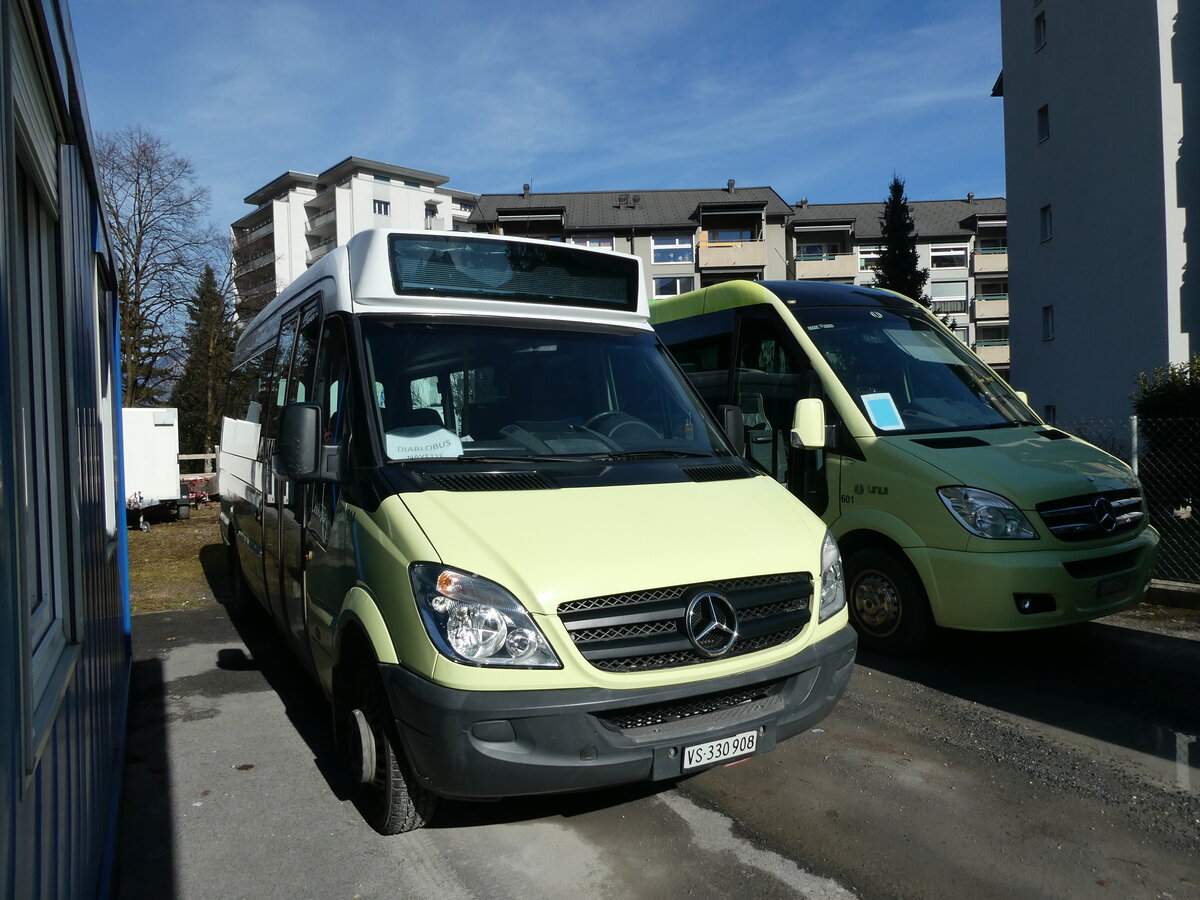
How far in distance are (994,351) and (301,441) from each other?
205ft

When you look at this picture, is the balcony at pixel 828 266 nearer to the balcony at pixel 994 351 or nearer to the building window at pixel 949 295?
the building window at pixel 949 295

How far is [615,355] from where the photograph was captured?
188 inches

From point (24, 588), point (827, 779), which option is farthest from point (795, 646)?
point (24, 588)

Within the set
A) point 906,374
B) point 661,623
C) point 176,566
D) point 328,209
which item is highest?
point 328,209

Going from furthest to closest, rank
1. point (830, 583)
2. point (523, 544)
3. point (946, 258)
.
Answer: point (946, 258)
point (830, 583)
point (523, 544)

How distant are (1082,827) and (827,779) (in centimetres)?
106

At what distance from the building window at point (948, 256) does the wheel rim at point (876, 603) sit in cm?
6398

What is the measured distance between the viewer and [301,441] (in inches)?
149

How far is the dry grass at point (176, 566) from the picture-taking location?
30.8 ft

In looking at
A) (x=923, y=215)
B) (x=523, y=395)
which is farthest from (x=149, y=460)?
(x=923, y=215)

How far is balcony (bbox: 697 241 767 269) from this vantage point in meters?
55.6

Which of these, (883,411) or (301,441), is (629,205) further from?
(301,441)

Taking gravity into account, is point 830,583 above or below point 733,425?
below

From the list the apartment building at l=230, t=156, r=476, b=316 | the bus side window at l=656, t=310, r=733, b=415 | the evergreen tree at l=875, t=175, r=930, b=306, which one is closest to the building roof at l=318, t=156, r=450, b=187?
the apartment building at l=230, t=156, r=476, b=316
